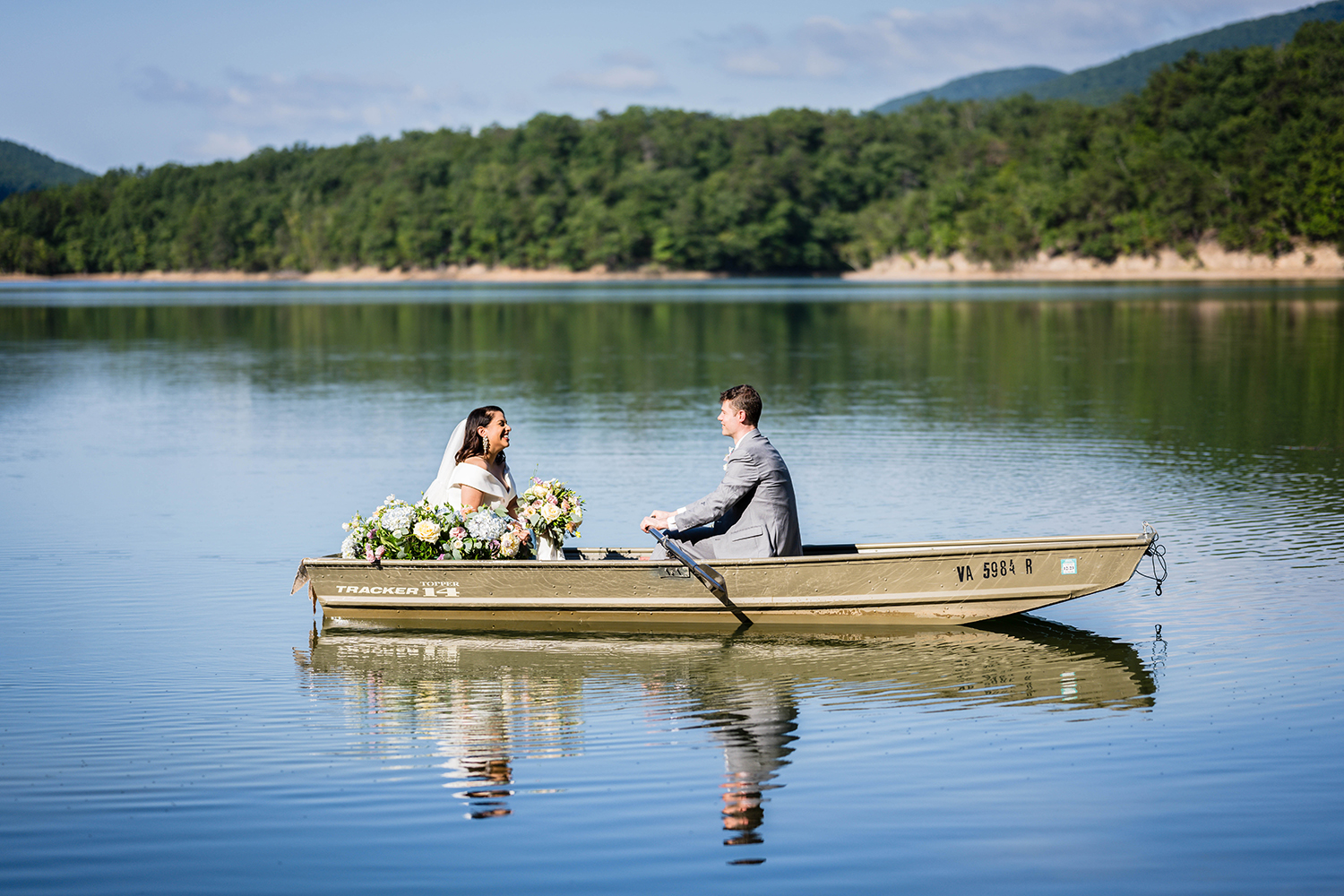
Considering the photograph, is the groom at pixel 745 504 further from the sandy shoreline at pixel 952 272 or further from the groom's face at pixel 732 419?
the sandy shoreline at pixel 952 272

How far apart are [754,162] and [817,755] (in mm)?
148209

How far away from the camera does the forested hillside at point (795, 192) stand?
10869 cm

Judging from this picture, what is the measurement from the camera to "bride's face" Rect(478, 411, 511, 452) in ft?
33.7

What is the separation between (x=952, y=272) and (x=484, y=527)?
422 feet

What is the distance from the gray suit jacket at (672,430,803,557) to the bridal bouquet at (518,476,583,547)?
3.01 feet

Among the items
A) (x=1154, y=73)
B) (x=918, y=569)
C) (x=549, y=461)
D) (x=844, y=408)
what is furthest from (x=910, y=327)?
(x=1154, y=73)

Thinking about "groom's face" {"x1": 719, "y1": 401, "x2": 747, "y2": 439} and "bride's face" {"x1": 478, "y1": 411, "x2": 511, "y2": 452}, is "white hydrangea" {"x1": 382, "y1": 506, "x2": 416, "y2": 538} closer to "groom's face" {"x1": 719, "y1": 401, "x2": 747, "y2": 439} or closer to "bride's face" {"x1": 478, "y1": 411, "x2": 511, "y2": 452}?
"bride's face" {"x1": 478, "y1": 411, "x2": 511, "y2": 452}

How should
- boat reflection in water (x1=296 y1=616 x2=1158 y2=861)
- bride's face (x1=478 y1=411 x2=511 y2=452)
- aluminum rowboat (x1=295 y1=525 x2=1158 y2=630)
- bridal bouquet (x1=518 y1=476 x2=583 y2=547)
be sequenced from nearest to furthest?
boat reflection in water (x1=296 y1=616 x2=1158 y2=861) < aluminum rowboat (x1=295 y1=525 x2=1158 y2=630) < bride's face (x1=478 y1=411 x2=511 y2=452) < bridal bouquet (x1=518 y1=476 x2=583 y2=547)

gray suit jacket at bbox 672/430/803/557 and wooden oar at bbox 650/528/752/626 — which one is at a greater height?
gray suit jacket at bbox 672/430/803/557

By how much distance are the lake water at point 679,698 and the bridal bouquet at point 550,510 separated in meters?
0.83

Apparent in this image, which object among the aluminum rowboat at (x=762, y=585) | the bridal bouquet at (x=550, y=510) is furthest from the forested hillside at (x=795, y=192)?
the bridal bouquet at (x=550, y=510)

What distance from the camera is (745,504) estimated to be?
1019 cm

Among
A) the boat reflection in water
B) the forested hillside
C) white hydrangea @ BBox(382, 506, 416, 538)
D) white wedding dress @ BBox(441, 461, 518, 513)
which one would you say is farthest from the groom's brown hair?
the forested hillside

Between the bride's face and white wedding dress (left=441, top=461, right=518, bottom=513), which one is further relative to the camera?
white wedding dress (left=441, top=461, right=518, bottom=513)
